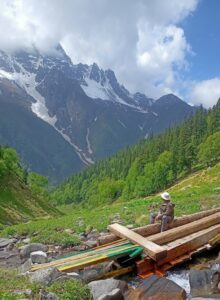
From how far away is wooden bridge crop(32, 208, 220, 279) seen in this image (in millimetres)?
14711

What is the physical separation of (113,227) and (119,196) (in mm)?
159730

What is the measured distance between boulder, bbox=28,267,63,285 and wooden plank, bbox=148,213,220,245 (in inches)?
177

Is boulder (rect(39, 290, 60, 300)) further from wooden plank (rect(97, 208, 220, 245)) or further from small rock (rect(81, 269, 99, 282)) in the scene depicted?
wooden plank (rect(97, 208, 220, 245))

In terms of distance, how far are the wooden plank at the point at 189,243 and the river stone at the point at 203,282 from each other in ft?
5.17

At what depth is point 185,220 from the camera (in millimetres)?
19453

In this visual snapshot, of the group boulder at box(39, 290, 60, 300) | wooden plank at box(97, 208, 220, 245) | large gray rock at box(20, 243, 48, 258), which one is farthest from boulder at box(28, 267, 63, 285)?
large gray rock at box(20, 243, 48, 258)

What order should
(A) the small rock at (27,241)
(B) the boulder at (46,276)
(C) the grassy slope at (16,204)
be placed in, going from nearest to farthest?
(B) the boulder at (46,276)
(A) the small rock at (27,241)
(C) the grassy slope at (16,204)

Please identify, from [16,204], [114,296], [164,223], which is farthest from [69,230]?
[16,204]

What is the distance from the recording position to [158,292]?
37.6 feet

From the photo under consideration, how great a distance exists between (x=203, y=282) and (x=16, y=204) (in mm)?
63944

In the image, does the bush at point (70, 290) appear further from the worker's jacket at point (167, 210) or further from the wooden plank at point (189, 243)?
the worker's jacket at point (167, 210)

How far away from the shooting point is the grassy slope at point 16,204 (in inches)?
2332

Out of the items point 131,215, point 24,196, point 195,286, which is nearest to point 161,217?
point 195,286

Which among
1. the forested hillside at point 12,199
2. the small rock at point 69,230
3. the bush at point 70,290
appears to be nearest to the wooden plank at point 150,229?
the bush at point 70,290
